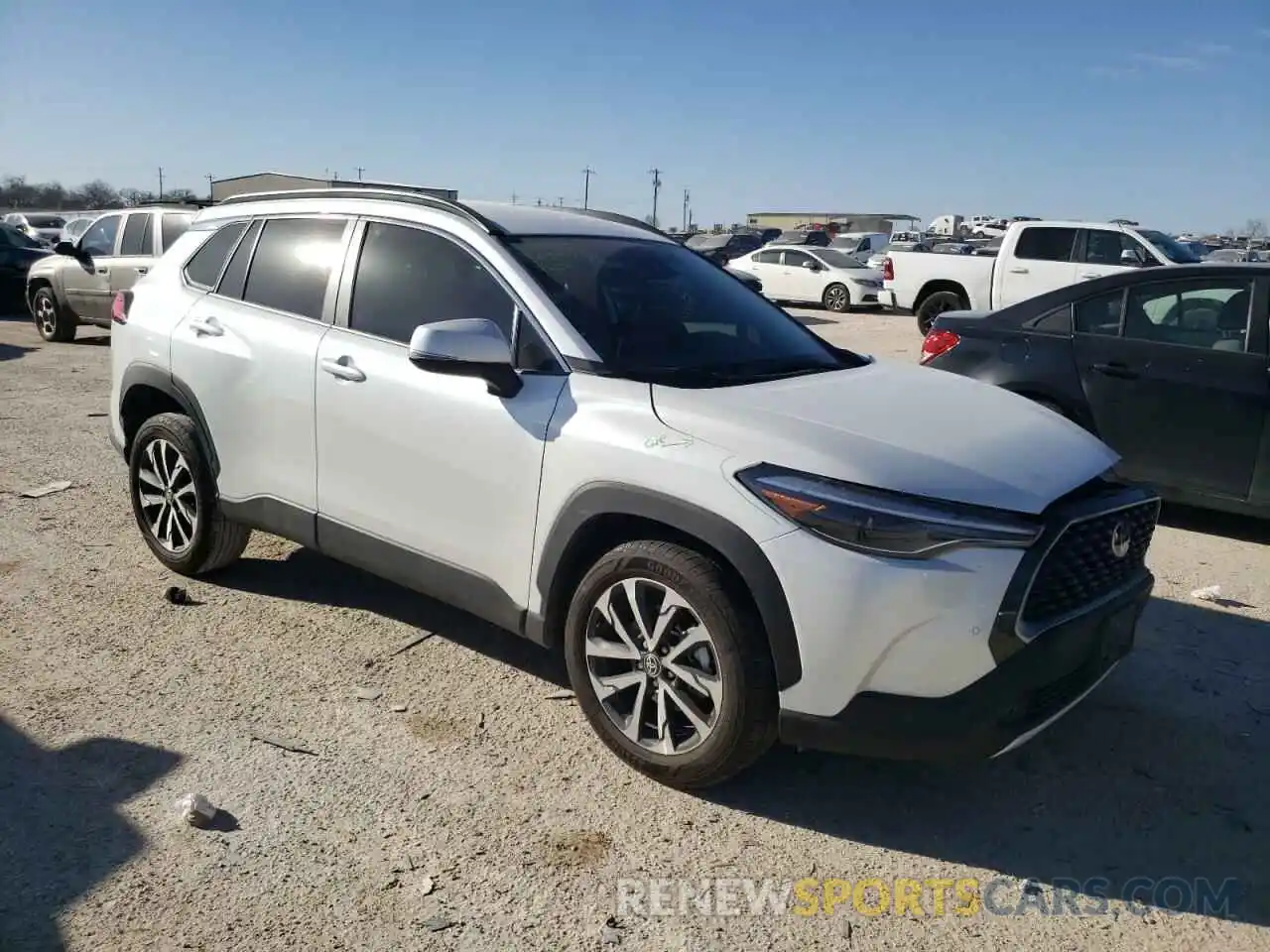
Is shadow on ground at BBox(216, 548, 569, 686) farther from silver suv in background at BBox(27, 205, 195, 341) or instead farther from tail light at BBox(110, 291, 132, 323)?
silver suv in background at BBox(27, 205, 195, 341)

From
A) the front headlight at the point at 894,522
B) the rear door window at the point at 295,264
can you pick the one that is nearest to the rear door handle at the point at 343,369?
the rear door window at the point at 295,264

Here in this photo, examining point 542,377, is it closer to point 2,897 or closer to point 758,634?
point 758,634

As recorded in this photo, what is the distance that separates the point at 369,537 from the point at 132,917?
166cm

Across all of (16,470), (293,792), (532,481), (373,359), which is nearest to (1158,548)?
(532,481)

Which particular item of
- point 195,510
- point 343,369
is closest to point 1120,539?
point 343,369

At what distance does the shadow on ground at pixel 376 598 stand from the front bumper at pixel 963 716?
1.42 meters

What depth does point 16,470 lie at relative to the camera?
6.93m

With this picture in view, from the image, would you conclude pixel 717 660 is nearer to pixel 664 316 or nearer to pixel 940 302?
pixel 664 316

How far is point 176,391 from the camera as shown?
476 centimetres

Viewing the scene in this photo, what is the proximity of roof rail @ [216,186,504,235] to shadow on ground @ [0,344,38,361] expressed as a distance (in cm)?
936

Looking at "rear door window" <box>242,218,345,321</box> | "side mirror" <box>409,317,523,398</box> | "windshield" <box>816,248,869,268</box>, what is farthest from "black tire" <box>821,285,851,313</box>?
"side mirror" <box>409,317,523,398</box>

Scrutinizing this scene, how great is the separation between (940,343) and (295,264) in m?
4.28

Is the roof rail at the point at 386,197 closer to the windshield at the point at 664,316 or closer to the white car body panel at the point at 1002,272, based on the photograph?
the windshield at the point at 664,316

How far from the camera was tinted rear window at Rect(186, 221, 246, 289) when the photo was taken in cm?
485
